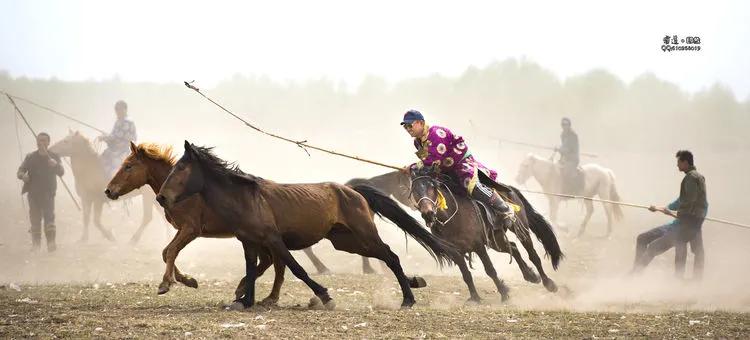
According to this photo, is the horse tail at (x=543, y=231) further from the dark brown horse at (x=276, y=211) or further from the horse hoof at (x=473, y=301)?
the dark brown horse at (x=276, y=211)

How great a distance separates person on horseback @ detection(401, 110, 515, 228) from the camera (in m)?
10.5

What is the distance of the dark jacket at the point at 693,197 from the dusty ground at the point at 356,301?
105cm

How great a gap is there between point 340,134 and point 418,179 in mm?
34428

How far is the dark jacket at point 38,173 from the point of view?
17688mm

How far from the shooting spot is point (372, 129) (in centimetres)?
4528

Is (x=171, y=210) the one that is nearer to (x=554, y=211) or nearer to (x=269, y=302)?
(x=269, y=302)

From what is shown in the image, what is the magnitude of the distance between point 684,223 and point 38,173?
11.4m

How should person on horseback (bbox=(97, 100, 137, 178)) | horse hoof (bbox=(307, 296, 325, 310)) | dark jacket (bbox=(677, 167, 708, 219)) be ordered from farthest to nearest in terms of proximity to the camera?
person on horseback (bbox=(97, 100, 137, 178)), dark jacket (bbox=(677, 167, 708, 219)), horse hoof (bbox=(307, 296, 325, 310))

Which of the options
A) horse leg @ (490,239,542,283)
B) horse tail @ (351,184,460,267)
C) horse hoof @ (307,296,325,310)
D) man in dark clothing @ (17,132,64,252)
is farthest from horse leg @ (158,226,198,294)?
man in dark clothing @ (17,132,64,252)

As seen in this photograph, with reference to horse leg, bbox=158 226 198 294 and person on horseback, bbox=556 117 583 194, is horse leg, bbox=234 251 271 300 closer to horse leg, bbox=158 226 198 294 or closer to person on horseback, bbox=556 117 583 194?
horse leg, bbox=158 226 198 294

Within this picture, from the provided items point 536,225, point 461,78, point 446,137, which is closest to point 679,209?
point 536,225

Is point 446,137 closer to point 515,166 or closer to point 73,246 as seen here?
point 73,246

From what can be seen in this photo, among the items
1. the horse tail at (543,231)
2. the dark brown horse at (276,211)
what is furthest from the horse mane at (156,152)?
the horse tail at (543,231)

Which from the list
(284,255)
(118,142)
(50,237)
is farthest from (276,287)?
(118,142)
